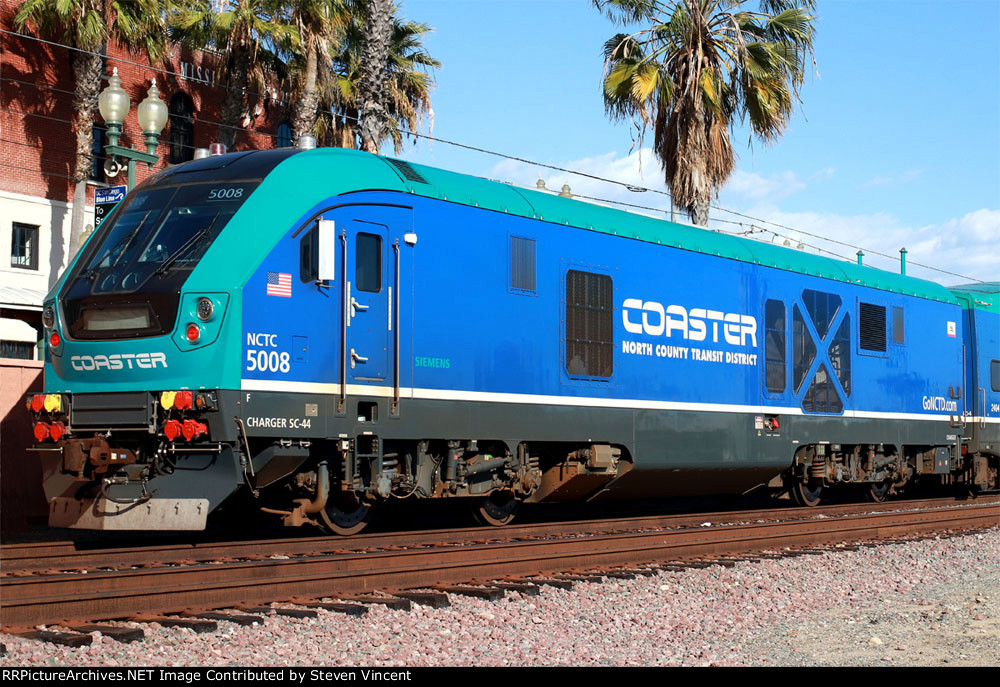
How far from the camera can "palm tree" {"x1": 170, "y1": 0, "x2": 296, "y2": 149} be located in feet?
89.9

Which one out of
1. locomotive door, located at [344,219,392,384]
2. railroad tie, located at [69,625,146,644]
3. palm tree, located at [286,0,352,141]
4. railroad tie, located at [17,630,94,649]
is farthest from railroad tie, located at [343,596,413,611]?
palm tree, located at [286,0,352,141]

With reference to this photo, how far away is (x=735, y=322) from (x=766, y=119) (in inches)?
379

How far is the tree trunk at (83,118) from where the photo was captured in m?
27.6

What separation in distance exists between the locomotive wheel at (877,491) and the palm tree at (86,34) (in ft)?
59.9

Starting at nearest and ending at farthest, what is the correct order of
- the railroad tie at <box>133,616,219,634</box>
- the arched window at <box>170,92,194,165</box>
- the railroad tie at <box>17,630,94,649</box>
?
the railroad tie at <box>17,630,94,649</box>, the railroad tie at <box>133,616,219,634</box>, the arched window at <box>170,92,194,165</box>

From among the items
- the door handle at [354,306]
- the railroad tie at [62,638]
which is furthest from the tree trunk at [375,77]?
the railroad tie at [62,638]

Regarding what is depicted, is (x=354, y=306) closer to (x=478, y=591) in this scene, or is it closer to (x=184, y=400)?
(x=184, y=400)

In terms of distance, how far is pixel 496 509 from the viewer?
44.2 ft

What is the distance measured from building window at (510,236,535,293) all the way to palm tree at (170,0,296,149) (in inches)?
660

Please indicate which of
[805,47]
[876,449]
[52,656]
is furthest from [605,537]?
[805,47]

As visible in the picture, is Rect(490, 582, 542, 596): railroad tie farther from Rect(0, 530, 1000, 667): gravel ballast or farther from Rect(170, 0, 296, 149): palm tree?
Rect(170, 0, 296, 149): palm tree

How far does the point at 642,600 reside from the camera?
914cm

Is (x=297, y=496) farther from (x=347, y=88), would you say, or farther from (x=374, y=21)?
(x=347, y=88)

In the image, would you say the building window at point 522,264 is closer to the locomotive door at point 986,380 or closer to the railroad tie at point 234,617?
the railroad tie at point 234,617
